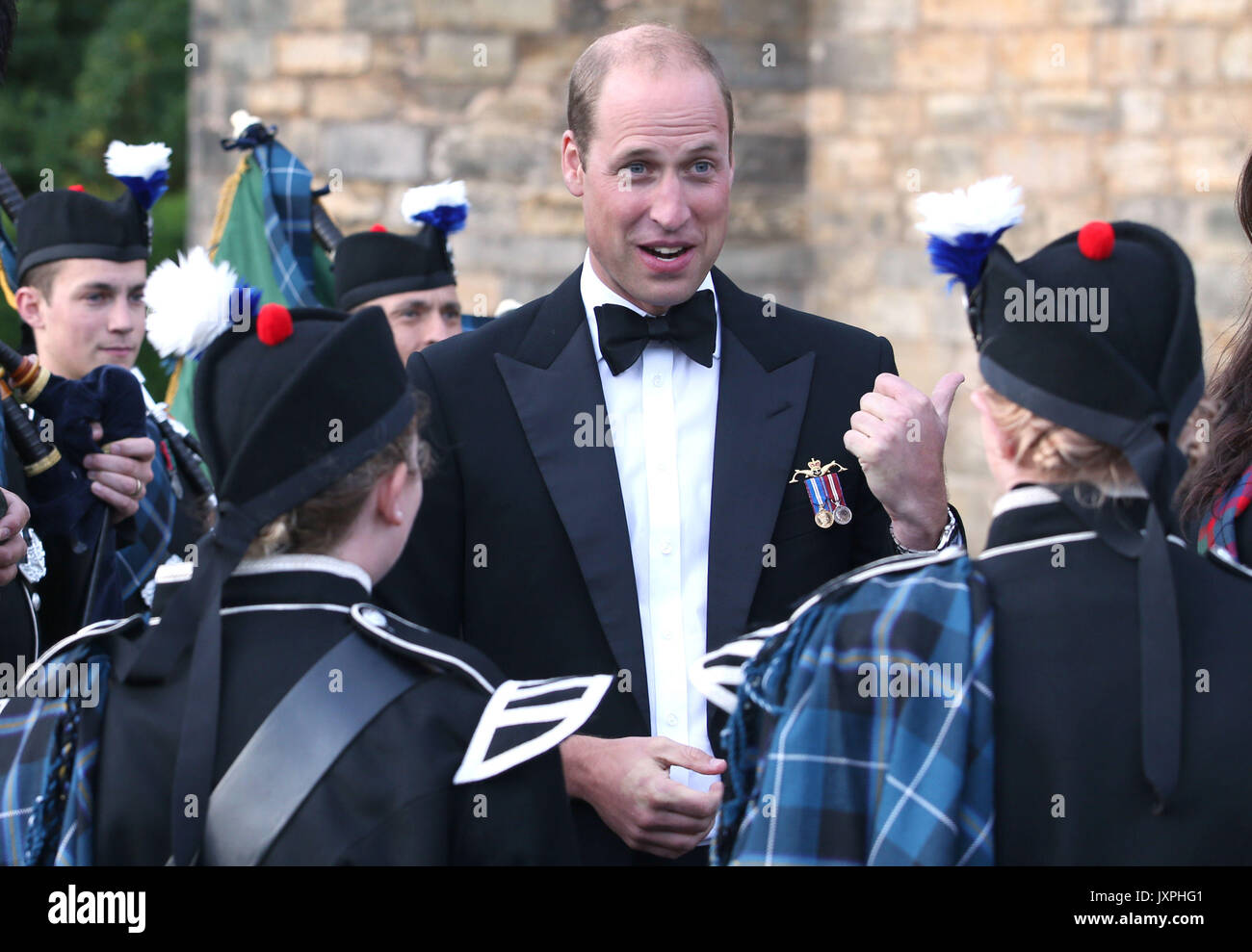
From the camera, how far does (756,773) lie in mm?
2086

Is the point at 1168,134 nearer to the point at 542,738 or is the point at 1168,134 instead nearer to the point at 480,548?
the point at 480,548

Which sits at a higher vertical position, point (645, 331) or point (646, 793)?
point (645, 331)

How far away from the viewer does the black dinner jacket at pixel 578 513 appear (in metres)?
2.70

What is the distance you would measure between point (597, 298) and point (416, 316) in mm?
2235

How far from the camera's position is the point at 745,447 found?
282 centimetres

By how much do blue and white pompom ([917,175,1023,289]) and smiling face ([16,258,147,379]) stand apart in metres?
3.04

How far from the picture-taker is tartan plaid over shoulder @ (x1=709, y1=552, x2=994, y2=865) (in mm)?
1957

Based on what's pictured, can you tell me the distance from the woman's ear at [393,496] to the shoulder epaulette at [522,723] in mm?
269

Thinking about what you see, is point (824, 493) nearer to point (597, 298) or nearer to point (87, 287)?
point (597, 298)

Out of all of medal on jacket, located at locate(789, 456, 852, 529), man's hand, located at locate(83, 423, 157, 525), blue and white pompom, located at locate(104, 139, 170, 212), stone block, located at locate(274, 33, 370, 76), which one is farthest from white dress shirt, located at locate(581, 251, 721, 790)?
stone block, located at locate(274, 33, 370, 76)

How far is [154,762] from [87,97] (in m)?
17.3

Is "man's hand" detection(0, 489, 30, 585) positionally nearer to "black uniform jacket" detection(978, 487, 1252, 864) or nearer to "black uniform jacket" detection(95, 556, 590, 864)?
"black uniform jacket" detection(95, 556, 590, 864)

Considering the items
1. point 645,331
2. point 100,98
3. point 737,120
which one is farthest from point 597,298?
point 100,98

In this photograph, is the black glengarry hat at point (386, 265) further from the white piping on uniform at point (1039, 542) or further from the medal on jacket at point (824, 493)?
the white piping on uniform at point (1039, 542)
